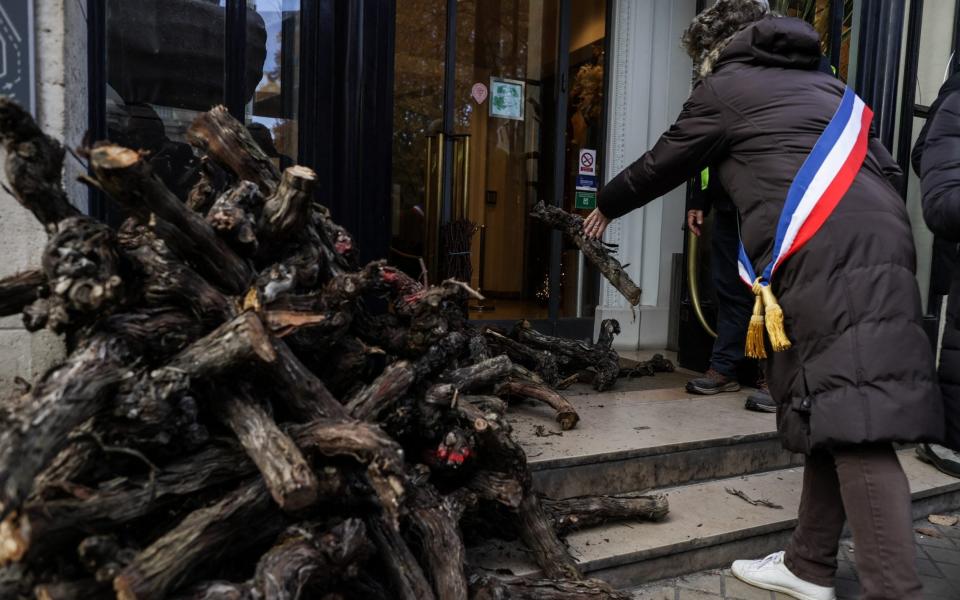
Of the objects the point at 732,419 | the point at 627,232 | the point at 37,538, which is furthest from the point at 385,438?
the point at 627,232

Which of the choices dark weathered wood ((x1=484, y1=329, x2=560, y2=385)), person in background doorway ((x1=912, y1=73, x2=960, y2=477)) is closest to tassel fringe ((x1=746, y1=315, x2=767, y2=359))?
person in background doorway ((x1=912, y1=73, x2=960, y2=477))

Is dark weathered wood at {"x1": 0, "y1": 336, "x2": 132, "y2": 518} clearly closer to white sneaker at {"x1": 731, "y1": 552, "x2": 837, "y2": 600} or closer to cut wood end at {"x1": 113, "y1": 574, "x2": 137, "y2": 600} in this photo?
cut wood end at {"x1": 113, "y1": 574, "x2": 137, "y2": 600}

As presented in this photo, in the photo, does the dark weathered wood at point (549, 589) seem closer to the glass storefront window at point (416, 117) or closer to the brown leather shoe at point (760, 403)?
the brown leather shoe at point (760, 403)

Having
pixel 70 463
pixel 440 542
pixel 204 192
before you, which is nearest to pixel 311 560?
pixel 440 542

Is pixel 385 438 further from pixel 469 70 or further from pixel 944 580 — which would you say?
pixel 469 70

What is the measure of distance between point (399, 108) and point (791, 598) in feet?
14.9

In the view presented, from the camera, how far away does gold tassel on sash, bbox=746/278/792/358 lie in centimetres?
247

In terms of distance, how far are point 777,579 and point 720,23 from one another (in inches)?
94.3

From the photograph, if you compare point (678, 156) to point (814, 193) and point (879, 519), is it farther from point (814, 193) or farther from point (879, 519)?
point (879, 519)

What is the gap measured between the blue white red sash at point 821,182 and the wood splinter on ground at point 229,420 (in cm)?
119

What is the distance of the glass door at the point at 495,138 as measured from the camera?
18.5ft

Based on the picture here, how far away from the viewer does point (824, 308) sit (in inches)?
92.8

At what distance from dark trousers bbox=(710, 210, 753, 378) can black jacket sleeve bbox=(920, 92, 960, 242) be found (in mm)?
2056

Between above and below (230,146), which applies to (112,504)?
below
